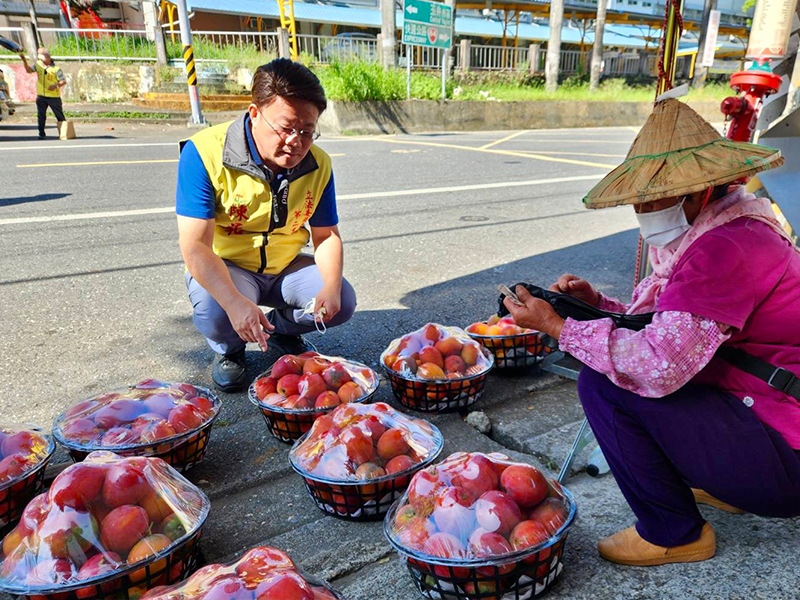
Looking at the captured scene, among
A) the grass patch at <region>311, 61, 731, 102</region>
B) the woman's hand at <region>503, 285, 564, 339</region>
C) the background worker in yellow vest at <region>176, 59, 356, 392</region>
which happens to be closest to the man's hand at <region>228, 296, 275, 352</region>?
the background worker in yellow vest at <region>176, 59, 356, 392</region>

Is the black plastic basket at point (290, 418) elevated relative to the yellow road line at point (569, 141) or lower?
elevated

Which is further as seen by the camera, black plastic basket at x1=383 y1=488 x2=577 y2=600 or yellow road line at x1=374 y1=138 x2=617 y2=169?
yellow road line at x1=374 y1=138 x2=617 y2=169

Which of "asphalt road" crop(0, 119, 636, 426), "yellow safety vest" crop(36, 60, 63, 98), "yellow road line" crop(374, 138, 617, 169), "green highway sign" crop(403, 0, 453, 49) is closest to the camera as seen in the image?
"asphalt road" crop(0, 119, 636, 426)

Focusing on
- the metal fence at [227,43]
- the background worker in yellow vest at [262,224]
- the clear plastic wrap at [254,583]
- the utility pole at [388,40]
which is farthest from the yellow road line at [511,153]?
the clear plastic wrap at [254,583]

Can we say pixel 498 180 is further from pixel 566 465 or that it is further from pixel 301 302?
pixel 566 465

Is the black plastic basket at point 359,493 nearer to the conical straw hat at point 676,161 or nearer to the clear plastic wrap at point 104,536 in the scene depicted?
the clear plastic wrap at point 104,536

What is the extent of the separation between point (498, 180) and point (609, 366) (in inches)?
316

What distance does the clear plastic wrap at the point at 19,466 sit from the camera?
2.01 m

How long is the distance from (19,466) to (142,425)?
0.40 metres

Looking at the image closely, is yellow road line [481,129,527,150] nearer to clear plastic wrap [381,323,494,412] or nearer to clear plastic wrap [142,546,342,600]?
clear plastic wrap [381,323,494,412]

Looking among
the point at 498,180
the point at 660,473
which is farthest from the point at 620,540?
the point at 498,180

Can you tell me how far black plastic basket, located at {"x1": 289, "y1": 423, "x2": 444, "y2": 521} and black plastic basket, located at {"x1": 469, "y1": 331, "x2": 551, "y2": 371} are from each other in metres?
1.06

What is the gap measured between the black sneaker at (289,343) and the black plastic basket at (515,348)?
1.01 m

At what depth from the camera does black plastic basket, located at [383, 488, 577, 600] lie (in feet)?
5.36
